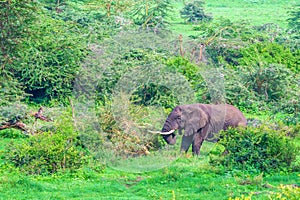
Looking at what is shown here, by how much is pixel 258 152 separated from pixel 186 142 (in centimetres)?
150

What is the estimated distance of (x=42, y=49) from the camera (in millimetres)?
17125

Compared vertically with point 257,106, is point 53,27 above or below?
above

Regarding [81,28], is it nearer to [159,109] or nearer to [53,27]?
[53,27]

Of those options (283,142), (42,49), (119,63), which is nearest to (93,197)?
(283,142)

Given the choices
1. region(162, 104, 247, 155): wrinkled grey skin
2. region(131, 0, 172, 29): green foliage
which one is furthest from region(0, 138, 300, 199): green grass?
region(131, 0, 172, 29): green foliage

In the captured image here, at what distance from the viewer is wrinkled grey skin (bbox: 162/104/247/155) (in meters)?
12.1

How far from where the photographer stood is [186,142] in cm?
1234

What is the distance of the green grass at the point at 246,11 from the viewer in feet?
96.7

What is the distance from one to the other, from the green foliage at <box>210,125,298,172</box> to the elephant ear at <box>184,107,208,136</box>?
0.94 metres

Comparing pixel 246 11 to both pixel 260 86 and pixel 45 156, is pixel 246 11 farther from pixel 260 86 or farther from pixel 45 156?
pixel 45 156

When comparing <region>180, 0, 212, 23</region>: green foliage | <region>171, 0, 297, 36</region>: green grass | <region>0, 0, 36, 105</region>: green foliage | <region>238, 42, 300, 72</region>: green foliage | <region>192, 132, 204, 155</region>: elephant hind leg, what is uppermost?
<region>0, 0, 36, 105</region>: green foliage

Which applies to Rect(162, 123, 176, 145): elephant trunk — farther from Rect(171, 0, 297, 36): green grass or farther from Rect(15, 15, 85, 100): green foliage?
Rect(171, 0, 297, 36): green grass

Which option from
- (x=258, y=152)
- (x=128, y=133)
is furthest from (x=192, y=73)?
(x=258, y=152)

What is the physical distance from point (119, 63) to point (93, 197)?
5778 mm
